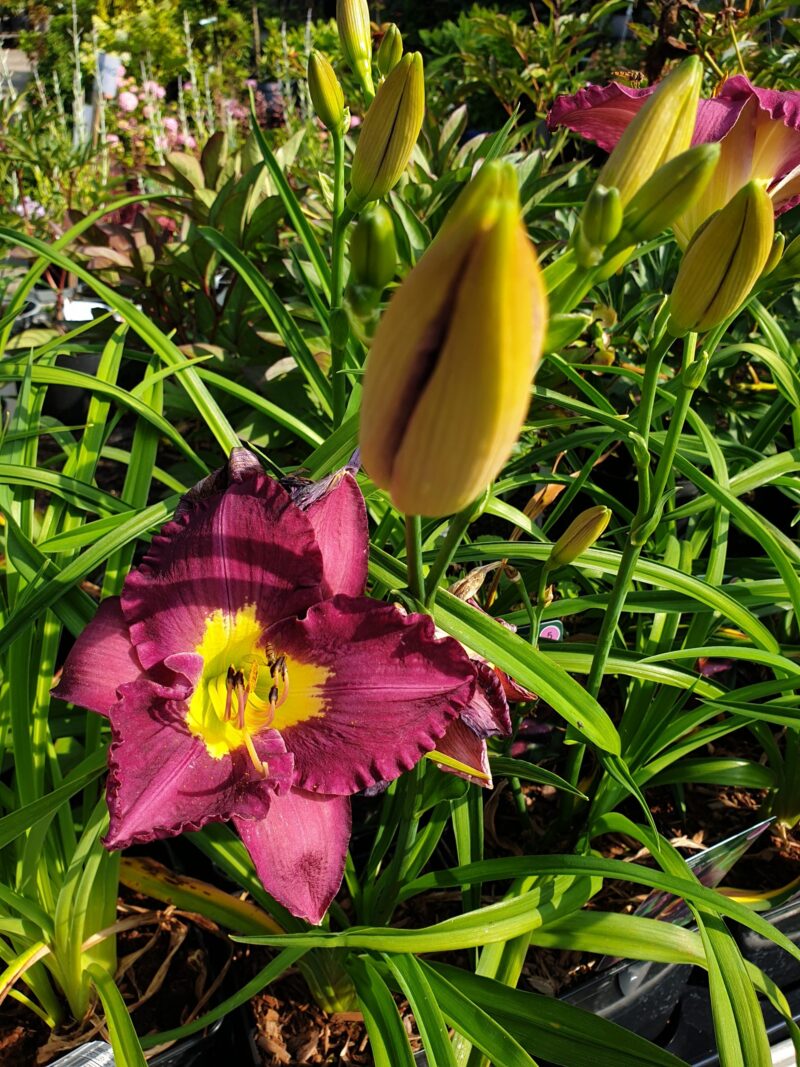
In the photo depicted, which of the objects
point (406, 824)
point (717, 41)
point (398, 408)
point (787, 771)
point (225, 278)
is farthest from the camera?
point (225, 278)

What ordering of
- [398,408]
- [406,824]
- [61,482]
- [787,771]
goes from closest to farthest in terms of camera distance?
[398,408], [406,824], [61,482], [787,771]

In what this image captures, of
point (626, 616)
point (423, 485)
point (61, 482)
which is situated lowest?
point (626, 616)

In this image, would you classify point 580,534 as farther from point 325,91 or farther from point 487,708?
point 325,91

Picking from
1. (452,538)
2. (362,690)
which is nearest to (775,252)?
(452,538)

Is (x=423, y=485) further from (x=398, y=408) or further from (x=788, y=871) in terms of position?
(x=788, y=871)

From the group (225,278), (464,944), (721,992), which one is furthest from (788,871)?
(225,278)

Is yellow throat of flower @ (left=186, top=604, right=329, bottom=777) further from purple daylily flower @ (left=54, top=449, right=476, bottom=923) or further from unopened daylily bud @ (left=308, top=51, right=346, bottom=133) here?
unopened daylily bud @ (left=308, top=51, right=346, bottom=133)
